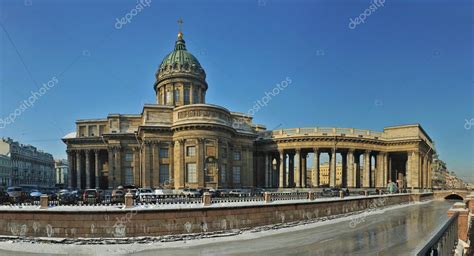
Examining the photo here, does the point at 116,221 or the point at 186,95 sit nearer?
the point at 116,221

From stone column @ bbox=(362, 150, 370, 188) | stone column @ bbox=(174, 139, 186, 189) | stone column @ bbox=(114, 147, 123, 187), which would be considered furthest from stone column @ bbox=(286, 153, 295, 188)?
stone column @ bbox=(114, 147, 123, 187)

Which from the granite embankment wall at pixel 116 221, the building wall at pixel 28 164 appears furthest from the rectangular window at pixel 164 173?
the building wall at pixel 28 164

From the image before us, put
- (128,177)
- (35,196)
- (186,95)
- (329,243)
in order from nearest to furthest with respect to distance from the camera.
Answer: (329,243), (35,196), (128,177), (186,95)

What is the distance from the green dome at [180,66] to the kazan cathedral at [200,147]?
0.68 feet

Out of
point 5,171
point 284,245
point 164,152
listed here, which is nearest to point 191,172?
point 164,152

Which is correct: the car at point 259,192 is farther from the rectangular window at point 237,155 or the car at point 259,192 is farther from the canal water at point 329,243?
the canal water at point 329,243

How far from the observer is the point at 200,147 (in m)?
48.8

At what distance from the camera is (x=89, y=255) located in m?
16.2

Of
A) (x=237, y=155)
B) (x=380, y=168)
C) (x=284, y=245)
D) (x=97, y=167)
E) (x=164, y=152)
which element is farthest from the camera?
(x=97, y=167)

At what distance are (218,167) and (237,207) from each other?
28.1 m

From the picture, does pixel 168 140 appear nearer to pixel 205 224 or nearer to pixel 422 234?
pixel 205 224

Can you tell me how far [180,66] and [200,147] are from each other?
23792 mm

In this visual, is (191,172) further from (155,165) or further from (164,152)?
(155,165)

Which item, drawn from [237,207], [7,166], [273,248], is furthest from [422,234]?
[7,166]
